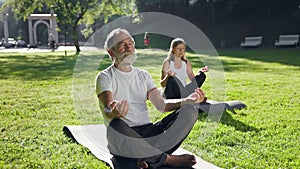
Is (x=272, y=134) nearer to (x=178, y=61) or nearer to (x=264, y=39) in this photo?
(x=178, y=61)

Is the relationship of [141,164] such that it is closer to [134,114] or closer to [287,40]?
[134,114]

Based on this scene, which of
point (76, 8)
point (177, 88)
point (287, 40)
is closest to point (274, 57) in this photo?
point (287, 40)

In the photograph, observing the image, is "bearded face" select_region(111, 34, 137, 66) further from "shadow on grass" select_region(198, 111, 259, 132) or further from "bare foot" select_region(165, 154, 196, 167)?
"shadow on grass" select_region(198, 111, 259, 132)

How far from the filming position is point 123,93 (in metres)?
3.24

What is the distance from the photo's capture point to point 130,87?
3.27 meters

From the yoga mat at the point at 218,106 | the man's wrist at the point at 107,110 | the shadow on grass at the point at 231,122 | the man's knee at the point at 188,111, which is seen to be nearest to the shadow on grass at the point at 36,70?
the yoga mat at the point at 218,106

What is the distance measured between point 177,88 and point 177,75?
0.62m

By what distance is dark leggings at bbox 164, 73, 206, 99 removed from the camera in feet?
17.0

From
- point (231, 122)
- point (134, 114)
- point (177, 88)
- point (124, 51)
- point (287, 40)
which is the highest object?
point (124, 51)

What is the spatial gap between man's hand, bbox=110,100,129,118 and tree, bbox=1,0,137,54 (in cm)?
2140

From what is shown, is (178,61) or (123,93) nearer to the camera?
(123,93)

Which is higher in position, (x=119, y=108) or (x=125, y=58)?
(x=125, y=58)

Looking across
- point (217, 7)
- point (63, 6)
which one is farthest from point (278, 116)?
point (217, 7)

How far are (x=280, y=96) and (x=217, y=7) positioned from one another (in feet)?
85.7
